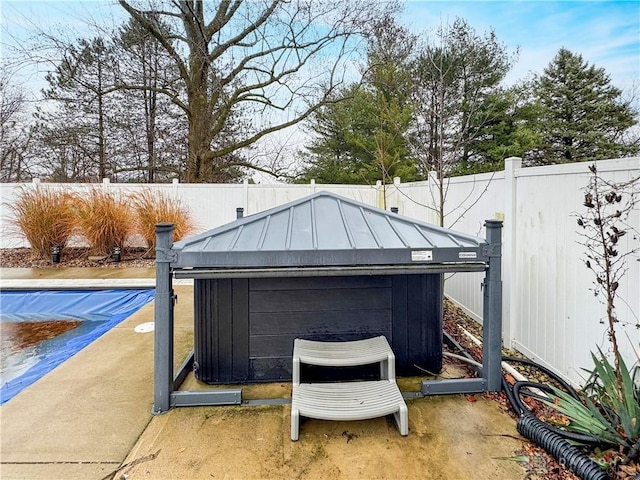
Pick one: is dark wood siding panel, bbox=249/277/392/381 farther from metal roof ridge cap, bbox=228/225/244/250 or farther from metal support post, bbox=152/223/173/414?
metal support post, bbox=152/223/173/414

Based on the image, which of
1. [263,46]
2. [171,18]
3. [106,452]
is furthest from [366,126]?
[106,452]

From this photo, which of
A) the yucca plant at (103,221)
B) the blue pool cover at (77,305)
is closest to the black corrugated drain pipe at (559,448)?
the blue pool cover at (77,305)

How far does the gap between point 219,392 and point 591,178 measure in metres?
2.79

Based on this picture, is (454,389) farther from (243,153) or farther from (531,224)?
(243,153)

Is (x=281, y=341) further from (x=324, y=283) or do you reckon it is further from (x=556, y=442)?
(x=556, y=442)

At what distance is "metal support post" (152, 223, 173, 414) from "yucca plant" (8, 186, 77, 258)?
22.2 ft

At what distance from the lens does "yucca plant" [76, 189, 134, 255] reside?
24.6 feet

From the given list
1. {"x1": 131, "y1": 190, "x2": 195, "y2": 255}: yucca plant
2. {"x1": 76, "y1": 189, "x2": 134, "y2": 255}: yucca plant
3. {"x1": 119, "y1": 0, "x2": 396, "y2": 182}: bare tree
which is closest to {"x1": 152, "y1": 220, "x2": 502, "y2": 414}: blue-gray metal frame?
{"x1": 131, "y1": 190, "x2": 195, "y2": 255}: yucca plant

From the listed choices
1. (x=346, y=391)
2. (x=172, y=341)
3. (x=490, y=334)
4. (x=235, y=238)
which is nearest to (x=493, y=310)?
(x=490, y=334)

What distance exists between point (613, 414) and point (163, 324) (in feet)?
8.64

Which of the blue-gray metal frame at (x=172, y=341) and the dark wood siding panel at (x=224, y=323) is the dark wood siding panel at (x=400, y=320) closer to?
the blue-gray metal frame at (x=172, y=341)

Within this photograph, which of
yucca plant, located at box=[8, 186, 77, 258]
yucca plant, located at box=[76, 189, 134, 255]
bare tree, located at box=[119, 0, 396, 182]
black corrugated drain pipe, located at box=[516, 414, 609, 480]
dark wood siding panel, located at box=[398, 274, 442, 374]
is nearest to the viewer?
black corrugated drain pipe, located at box=[516, 414, 609, 480]

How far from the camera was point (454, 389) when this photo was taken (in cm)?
250

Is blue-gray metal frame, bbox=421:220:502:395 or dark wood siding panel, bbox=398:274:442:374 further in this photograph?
dark wood siding panel, bbox=398:274:442:374
